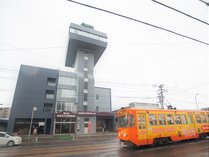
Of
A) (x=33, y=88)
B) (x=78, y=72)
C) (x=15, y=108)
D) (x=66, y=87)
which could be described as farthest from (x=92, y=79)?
(x=15, y=108)

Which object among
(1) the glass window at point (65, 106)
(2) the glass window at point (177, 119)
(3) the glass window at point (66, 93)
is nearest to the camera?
(2) the glass window at point (177, 119)

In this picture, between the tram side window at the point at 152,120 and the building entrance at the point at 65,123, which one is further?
the building entrance at the point at 65,123

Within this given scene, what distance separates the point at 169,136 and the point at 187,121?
324 cm

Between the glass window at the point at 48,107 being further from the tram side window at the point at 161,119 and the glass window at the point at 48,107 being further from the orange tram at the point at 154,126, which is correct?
the tram side window at the point at 161,119

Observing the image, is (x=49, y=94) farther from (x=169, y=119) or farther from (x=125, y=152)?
(x=125, y=152)

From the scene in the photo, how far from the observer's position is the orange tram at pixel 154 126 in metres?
11.1

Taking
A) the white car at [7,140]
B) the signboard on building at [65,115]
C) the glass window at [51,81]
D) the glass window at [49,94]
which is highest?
the glass window at [51,81]

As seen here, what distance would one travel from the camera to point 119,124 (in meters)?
12.5

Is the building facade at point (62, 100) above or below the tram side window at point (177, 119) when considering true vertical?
above

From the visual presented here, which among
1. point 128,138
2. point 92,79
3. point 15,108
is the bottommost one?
point 128,138

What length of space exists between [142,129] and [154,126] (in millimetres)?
1271

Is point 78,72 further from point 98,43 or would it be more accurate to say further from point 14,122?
point 14,122

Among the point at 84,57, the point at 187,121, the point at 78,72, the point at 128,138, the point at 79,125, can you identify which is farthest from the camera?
the point at 84,57

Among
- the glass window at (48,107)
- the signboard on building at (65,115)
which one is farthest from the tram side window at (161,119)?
the glass window at (48,107)
